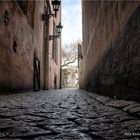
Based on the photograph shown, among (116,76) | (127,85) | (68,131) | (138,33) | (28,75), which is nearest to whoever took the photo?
(68,131)

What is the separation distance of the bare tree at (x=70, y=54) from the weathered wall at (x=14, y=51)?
28510 millimetres

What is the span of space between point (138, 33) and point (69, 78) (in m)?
42.3

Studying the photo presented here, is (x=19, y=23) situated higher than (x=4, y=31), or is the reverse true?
(x=19, y=23)

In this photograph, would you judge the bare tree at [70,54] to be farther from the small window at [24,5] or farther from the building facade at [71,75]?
the small window at [24,5]

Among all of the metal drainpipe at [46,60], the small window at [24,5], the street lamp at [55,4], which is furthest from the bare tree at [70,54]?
the small window at [24,5]

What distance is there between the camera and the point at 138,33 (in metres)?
2.67

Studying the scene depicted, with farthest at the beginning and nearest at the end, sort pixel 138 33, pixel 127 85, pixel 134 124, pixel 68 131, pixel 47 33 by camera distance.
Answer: pixel 47 33 → pixel 127 85 → pixel 138 33 → pixel 134 124 → pixel 68 131

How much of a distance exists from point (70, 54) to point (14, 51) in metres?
31.1

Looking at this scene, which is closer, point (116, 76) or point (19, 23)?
point (116, 76)

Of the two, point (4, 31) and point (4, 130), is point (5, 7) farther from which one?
point (4, 130)

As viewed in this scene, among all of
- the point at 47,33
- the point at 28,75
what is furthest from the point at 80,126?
the point at 47,33

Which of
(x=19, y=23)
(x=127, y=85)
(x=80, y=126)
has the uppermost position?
(x=19, y=23)

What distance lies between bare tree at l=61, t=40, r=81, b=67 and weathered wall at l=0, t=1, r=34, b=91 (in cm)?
2851

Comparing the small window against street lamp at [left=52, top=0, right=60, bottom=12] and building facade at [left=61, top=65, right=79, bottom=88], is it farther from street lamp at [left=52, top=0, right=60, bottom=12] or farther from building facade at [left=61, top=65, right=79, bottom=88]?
building facade at [left=61, top=65, right=79, bottom=88]
